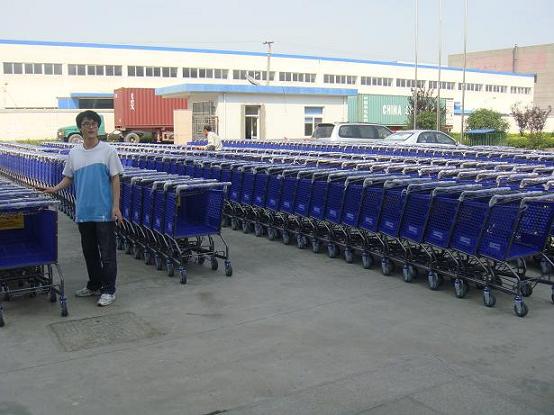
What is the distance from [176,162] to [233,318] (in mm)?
6346

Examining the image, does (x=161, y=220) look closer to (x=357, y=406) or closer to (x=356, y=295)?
(x=356, y=295)

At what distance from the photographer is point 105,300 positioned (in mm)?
6383

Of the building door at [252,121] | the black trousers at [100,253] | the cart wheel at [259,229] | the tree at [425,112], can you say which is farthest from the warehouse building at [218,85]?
the black trousers at [100,253]

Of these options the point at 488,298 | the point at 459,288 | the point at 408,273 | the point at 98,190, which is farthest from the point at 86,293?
the point at 488,298

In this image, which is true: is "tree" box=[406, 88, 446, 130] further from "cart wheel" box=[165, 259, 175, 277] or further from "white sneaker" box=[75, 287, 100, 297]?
"white sneaker" box=[75, 287, 100, 297]

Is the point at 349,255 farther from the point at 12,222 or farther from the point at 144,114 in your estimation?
the point at 144,114

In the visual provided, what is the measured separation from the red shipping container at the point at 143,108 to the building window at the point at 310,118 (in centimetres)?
970

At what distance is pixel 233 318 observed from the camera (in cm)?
598

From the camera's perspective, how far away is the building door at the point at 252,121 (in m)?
33.2

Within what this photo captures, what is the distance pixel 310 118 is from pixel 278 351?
3088cm

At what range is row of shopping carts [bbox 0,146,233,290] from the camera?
296 inches

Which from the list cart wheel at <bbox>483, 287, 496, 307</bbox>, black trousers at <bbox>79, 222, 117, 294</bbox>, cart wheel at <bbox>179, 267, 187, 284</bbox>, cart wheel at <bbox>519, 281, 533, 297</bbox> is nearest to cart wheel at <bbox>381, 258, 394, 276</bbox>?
cart wheel at <bbox>483, 287, 496, 307</bbox>

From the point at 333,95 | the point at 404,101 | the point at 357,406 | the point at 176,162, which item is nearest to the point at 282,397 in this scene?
the point at 357,406

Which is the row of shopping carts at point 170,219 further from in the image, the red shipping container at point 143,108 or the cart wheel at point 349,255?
the red shipping container at point 143,108
